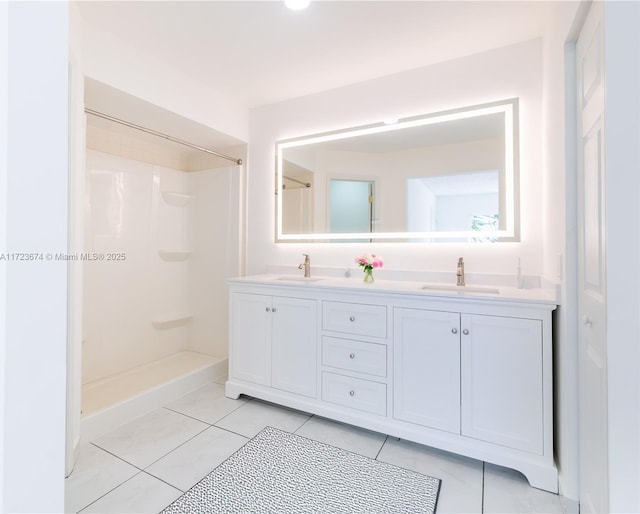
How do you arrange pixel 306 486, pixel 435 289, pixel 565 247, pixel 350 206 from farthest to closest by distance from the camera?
pixel 350 206, pixel 435 289, pixel 306 486, pixel 565 247

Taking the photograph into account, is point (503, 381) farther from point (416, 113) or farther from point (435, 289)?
point (416, 113)

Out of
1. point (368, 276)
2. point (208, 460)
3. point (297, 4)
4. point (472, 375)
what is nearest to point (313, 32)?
point (297, 4)

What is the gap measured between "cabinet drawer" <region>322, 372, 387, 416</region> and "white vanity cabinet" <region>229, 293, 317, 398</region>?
0.11 metres

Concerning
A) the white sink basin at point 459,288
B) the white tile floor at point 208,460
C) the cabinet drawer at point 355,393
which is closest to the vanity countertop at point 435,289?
the white sink basin at point 459,288

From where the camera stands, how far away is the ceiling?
179 centimetres

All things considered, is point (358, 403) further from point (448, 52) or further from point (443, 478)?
point (448, 52)

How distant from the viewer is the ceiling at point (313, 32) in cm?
179

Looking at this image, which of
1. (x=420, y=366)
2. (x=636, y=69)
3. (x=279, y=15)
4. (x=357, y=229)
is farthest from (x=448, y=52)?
(x=420, y=366)

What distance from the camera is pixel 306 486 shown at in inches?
61.4

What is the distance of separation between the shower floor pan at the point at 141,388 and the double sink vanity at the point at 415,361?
0.41m

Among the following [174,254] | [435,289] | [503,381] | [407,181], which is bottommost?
[503,381]

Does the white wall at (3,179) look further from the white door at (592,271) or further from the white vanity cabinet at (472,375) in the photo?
the white vanity cabinet at (472,375)

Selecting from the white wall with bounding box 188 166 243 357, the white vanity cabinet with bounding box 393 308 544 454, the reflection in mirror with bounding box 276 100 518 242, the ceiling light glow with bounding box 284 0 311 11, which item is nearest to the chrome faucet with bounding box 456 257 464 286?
the reflection in mirror with bounding box 276 100 518 242

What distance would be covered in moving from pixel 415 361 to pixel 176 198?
8.84 feet
